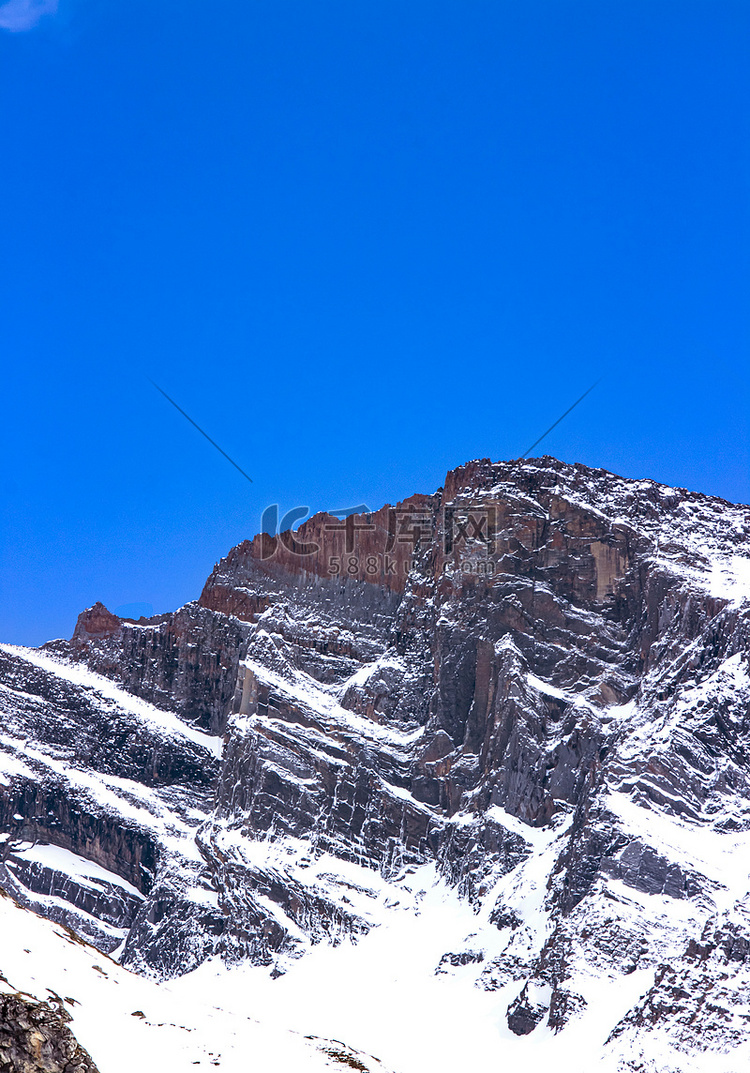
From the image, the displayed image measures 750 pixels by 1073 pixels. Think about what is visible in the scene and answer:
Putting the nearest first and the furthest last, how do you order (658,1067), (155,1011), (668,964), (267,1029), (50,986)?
(50,986)
(155,1011)
(267,1029)
(658,1067)
(668,964)

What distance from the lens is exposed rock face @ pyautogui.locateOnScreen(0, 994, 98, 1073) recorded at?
57.4 metres

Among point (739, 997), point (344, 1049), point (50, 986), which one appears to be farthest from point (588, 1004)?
point (50, 986)

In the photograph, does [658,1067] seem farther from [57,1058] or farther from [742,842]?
[57,1058]

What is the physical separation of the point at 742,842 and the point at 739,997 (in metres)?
38.3

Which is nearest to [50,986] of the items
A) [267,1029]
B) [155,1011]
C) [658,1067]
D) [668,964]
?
[155,1011]

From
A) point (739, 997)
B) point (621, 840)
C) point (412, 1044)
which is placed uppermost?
point (621, 840)

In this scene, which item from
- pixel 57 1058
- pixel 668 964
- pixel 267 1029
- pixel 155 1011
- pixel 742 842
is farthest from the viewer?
pixel 742 842

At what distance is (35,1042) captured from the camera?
5834cm

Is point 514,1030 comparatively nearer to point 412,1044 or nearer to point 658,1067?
point 412,1044

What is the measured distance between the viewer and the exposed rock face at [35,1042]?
57.4 meters

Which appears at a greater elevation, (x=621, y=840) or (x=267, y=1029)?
(x=621, y=840)

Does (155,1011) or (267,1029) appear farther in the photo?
(267,1029)

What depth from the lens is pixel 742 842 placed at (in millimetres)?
195750

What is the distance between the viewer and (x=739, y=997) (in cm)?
16038
